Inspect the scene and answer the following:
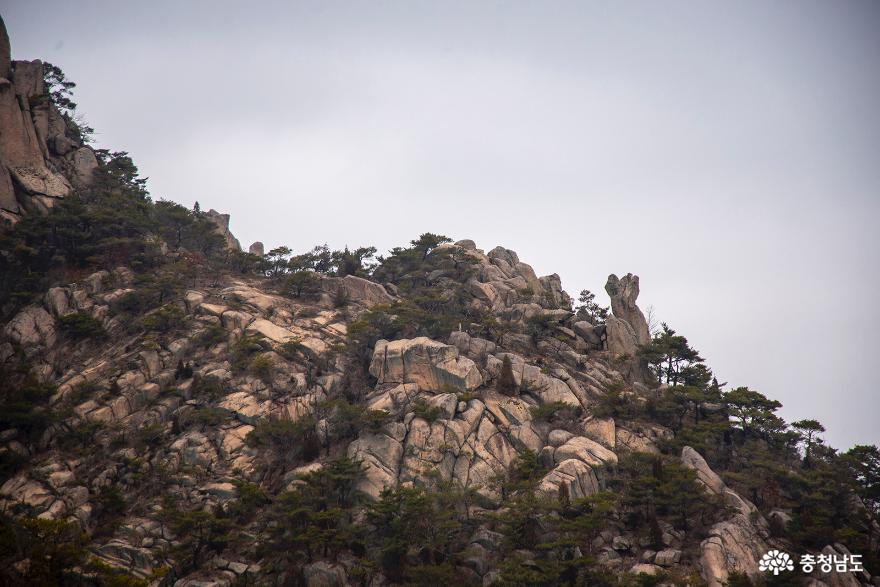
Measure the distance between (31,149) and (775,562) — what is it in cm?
8207

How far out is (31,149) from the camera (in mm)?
67062

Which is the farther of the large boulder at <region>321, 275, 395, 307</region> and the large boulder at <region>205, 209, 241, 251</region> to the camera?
the large boulder at <region>205, 209, 241, 251</region>

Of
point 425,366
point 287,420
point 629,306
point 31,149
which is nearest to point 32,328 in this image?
point 31,149

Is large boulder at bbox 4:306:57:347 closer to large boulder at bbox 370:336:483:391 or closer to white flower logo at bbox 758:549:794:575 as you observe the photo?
large boulder at bbox 370:336:483:391

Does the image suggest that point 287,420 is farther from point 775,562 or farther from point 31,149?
point 31,149

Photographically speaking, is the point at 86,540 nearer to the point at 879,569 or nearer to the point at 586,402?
the point at 586,402

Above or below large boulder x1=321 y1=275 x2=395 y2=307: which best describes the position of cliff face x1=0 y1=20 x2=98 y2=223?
above

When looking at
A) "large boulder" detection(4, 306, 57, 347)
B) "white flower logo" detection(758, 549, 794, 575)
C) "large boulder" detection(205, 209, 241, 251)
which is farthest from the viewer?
"large boulder" detection(205, 209, 241, 251)

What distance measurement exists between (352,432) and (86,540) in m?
20.2

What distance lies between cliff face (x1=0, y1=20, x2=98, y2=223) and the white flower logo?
7481cm

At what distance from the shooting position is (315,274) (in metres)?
69.8

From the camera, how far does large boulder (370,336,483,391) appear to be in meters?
54.9

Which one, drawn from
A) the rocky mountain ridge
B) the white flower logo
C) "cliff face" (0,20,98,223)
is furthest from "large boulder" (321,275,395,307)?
the white flower logo

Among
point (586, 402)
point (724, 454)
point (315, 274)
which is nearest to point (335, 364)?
point (315, 274)
